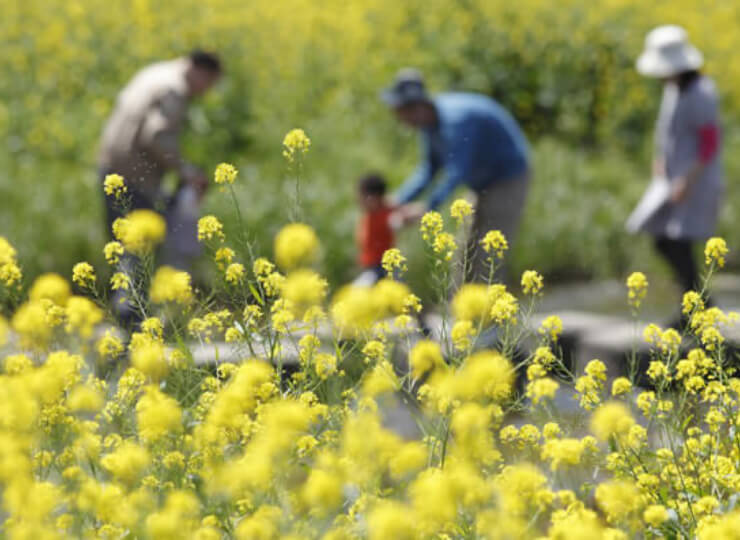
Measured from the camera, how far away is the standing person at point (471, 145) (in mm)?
5133

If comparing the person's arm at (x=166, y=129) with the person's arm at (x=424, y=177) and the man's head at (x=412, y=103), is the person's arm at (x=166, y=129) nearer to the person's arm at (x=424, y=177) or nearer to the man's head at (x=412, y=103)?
the man's head at (x=412, y=103)

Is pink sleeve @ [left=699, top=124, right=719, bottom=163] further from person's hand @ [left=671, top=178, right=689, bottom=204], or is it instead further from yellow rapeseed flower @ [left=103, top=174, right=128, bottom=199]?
yellow rapeseed flower @ [left=103, top=174, right=128, bottom=199]

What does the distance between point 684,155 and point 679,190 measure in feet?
0.66

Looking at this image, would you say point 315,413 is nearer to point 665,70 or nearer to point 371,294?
point 371,294

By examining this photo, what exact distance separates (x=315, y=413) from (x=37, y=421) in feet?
1.67

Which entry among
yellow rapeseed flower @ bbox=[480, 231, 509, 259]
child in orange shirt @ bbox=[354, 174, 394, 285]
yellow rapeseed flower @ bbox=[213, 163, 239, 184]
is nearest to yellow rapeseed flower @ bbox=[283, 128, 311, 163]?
yellow rapeseed flower @ bbox=[213, 163, 239, 184]

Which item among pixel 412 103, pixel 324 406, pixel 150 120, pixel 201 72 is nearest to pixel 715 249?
pixel 324 406

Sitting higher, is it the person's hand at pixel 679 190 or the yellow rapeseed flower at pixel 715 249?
the yellow rapeseed flower at pixel 715 249

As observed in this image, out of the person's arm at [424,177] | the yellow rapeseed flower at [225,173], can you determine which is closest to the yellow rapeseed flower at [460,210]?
the yellow rapeseed flower at [225,173]

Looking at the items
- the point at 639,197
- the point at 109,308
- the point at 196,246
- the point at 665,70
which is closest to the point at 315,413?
the point at 109,308

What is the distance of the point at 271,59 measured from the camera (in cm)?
952

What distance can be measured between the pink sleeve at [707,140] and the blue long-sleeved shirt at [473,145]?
0.90m

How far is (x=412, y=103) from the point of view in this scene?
5230 mm

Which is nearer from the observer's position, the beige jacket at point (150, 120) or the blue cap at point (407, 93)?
the beige jacket at point (150, 120)
